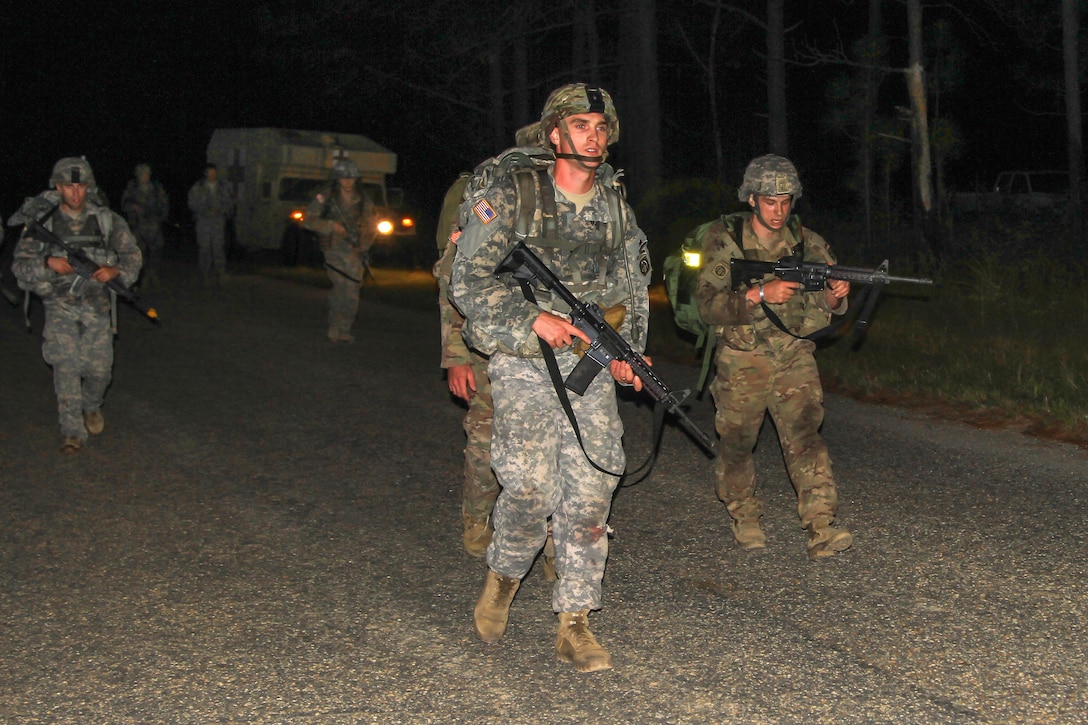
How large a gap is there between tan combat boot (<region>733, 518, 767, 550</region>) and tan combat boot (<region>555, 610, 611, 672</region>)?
4.98 ft

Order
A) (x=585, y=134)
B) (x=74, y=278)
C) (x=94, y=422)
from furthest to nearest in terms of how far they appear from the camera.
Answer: (x=94, y=422) → (x=74, y=278) → (x=585, y=134)

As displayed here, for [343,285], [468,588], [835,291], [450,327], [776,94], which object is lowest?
[468,588]

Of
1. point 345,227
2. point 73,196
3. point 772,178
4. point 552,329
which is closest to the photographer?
point 552,329

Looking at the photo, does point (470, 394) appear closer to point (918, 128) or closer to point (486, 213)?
point (486, 213)

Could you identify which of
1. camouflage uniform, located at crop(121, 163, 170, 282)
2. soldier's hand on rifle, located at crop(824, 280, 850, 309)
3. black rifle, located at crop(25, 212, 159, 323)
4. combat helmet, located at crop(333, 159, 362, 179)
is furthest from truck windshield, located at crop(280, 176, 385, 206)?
soldier's hand on rifle, located at crop(824, 280, 850, 309)

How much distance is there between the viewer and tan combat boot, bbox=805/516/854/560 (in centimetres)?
559

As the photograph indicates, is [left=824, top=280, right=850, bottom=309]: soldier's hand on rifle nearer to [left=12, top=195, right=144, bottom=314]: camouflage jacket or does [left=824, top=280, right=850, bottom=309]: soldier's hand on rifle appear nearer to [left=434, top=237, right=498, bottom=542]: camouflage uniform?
[left=434, top=237, right=498, bottom=542]: camouflage uniform

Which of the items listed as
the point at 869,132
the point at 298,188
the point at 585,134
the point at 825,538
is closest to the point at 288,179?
the point at 298,188

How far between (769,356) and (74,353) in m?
4.93

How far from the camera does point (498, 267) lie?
4.37m

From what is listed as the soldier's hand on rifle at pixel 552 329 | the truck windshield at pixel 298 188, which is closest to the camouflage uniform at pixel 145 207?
the truck windshield at pixel 298 188

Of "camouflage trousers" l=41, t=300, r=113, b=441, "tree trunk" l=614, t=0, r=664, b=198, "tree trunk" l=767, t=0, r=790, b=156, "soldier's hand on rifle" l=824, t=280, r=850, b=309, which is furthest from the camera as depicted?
"tree trunk" l=767, t=0, r=790, b=156

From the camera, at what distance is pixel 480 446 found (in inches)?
226

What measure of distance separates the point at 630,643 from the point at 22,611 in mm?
2579
